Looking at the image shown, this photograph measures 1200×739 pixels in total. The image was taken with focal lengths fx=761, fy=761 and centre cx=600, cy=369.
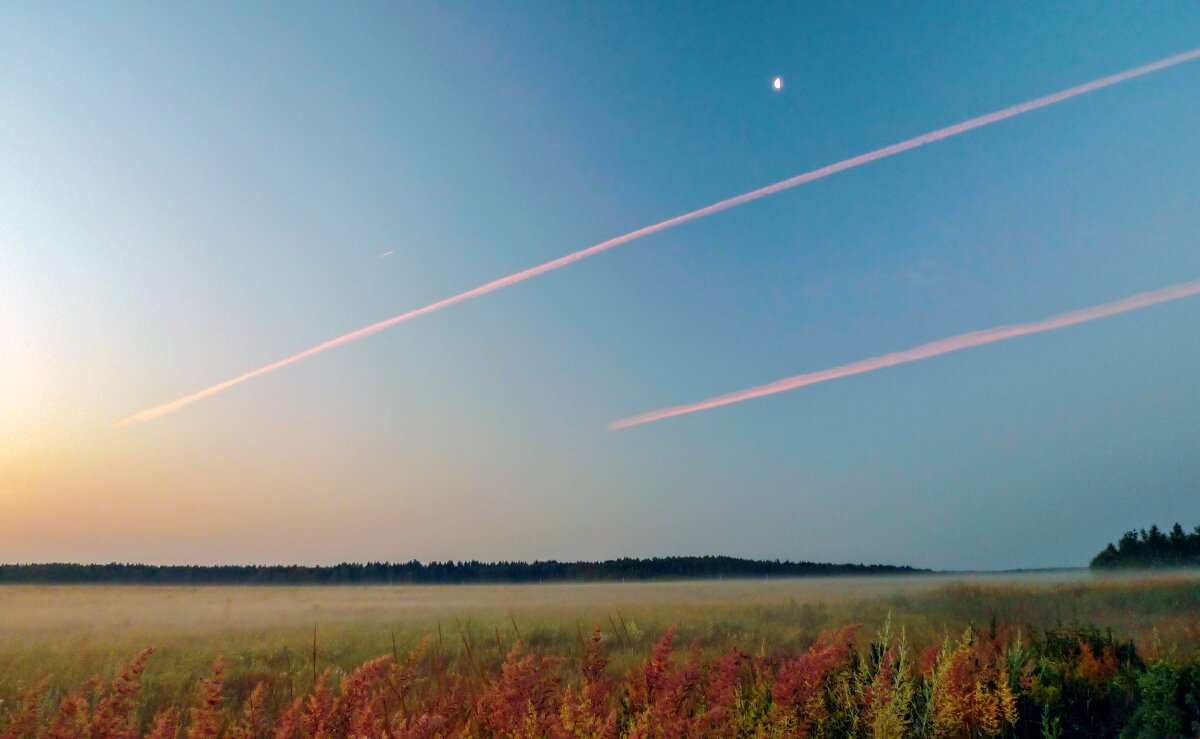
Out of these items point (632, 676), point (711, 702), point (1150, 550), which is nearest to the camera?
point (711, 702)

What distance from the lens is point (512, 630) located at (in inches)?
669

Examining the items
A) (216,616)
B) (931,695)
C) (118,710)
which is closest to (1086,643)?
(931,695)

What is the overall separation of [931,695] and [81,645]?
1554 centimetres

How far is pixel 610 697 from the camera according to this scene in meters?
6.77

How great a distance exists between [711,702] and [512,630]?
41.9 feet

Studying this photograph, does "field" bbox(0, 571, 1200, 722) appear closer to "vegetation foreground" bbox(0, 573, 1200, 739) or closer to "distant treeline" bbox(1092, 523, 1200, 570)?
"vegetation foreground" bbox(0, 573, 1200, 739)

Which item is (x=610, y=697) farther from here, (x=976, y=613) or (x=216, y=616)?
(x=216, y=616)

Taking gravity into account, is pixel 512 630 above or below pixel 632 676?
below

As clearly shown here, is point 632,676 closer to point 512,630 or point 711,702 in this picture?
point 711,702

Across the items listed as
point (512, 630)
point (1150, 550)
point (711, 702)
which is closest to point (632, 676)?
point (711, 702)

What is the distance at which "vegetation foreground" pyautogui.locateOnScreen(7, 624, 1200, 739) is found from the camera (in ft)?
12.6

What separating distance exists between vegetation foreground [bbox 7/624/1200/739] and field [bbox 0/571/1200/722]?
98 centimetres

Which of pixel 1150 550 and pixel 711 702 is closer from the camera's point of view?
pixel 711 702

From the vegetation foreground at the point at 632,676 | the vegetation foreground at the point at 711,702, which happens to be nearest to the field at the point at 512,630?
the vegetation foreground at the point at 632,676
